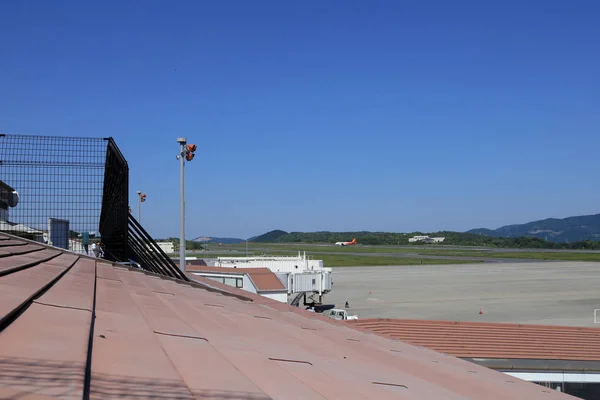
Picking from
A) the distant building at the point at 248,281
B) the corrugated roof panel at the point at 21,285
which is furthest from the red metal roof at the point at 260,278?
the corrugated roof panel at the point at 21,285

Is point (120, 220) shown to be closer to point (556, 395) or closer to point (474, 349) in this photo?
point (556, 395)

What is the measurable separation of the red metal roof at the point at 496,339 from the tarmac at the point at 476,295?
41.5ft

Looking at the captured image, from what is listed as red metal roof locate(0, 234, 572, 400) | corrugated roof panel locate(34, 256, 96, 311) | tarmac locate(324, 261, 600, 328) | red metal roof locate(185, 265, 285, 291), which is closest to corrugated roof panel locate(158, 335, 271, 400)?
red metal roof locate(0, 234, 572, 400)

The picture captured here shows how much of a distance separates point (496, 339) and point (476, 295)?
2581cm

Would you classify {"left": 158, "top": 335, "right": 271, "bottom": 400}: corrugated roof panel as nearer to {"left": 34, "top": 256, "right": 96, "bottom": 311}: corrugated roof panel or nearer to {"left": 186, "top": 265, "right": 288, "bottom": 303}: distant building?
{"left": 34, "top": 256, "right": 96, "bottom": 311}: corrugated roof panel

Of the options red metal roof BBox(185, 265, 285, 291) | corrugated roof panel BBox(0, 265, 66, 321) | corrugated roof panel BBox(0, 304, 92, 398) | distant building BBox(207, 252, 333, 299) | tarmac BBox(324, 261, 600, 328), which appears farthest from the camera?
distant building BBox(207, 252, 333, 299)

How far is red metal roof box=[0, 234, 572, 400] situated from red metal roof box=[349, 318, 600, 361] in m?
8.33

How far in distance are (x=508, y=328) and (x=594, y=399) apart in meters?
2.62

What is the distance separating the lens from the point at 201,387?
2.27m

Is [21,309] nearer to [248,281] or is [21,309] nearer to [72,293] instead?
[72,293]

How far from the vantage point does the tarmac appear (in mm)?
29531

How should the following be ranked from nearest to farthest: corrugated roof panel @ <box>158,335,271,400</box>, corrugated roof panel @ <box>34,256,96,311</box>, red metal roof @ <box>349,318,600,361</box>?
corrugated roof panel @ <box>158,335,271,400</box> → corrugated roof panel @ <box>34,256,96,311</box> → red metal roof @ <box>349,318,600,361</box>

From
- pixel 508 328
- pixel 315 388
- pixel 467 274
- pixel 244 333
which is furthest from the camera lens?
pixel 467 274

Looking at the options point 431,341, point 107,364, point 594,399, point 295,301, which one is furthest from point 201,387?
point 295,301
